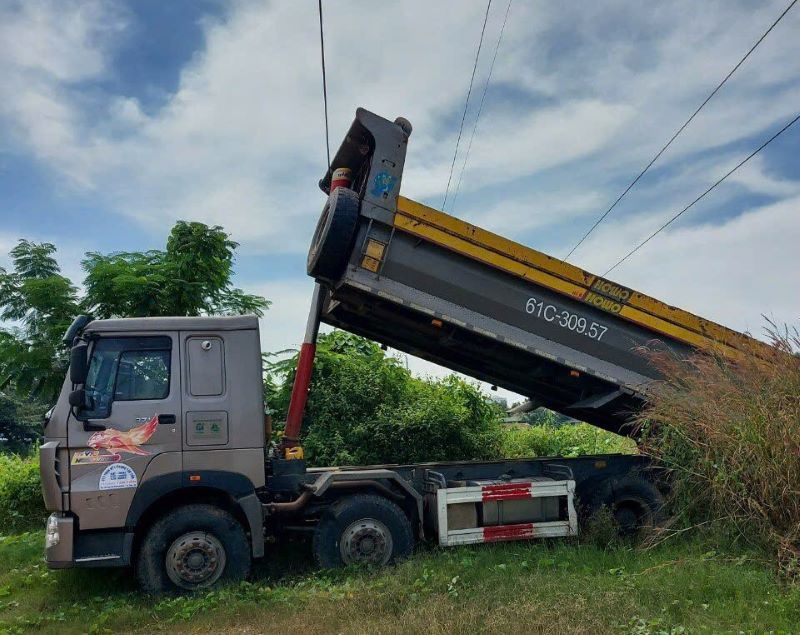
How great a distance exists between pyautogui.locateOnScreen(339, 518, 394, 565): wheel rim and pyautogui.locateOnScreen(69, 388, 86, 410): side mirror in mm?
2739

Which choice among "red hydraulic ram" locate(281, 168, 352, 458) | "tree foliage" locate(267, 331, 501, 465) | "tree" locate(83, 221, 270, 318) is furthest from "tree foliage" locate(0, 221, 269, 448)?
"red hydraulic ram" locate(281, 168, 352, 458)

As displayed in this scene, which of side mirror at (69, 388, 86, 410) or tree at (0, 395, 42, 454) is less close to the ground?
tree at (0, 395, 42, 454)

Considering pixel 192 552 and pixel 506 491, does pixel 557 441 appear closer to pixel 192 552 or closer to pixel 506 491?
pixel 506 491

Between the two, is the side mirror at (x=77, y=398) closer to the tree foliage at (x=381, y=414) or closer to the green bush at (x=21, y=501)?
the tree foliage at (x=381, y=414)

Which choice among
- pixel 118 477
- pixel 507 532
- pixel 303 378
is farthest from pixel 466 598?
pixel 118 477

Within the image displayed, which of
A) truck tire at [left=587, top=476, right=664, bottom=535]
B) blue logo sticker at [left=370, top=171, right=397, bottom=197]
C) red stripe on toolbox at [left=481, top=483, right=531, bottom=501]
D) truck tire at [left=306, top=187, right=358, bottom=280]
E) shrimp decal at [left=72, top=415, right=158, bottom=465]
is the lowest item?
truck tire at [left=587, top=476, right=664, bottom=535]

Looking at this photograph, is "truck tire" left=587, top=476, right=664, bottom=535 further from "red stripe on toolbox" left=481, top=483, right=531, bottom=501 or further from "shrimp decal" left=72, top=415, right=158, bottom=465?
"shrimp decal" left=72, top=415, right=158, bottom=465

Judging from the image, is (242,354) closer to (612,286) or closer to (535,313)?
(535,313)

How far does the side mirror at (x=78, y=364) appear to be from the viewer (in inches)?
247

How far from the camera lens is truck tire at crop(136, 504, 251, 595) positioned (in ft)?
21.2

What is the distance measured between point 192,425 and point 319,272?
6.22 feet

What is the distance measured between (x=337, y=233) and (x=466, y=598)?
3.43m

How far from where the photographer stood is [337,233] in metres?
6.82

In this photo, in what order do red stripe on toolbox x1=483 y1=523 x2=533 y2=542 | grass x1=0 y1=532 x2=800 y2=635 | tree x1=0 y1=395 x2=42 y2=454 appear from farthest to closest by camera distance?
tree x1=0 y1=395 x2=42 y2=454
red stripe on toolbox x1=483 y1=523 x2=533 y2=542
grass x1=0 y1=532 x2=800 y2=635
